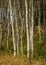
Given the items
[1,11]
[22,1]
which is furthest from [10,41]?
[22,1]

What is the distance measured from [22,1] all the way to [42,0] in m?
3.00

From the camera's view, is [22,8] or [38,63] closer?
[38,63]

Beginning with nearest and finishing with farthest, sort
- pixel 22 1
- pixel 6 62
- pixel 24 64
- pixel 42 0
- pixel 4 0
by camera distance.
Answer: pixel 24 64
pixel 6 62
pixel 22 1
pixel 4 0
pixel 42 0

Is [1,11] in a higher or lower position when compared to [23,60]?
higher

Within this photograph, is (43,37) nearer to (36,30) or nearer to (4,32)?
(36,30)

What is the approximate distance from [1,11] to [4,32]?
2.85 meters

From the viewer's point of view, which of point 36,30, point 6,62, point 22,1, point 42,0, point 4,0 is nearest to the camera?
point 6,62

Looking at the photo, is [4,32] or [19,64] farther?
[4,32]

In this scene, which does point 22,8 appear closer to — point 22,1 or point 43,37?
point 22,1

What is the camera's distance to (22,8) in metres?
14.2

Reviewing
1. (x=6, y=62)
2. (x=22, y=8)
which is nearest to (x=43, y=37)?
(x=22, y=8)

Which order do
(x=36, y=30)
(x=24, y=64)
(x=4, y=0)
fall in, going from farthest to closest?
(x=36, y=30) → (x=4, y=0) → (x=24, y=64)

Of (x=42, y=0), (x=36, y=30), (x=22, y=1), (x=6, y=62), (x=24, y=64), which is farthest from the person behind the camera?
(x=36, y=30)

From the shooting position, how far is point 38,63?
867cm
